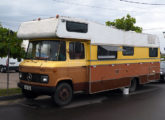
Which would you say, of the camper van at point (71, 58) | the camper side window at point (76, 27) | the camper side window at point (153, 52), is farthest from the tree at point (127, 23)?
the camper side window at point (76, 27)

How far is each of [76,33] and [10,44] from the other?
9.81 feet

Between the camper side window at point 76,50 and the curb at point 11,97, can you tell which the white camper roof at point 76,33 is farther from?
the curb at point 11,97

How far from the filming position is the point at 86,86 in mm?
9312

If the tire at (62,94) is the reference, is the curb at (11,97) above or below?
below

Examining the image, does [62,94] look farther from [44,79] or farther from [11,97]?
[11,97]

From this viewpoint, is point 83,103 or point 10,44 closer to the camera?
point 83,103

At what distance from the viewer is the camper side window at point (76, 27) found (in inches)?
334

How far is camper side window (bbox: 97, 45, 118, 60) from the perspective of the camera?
→ 9.81 meters

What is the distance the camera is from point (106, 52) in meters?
10.2

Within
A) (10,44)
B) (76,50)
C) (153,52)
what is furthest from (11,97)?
(153,52)

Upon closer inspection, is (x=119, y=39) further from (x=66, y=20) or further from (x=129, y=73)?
(x=66, y=20)

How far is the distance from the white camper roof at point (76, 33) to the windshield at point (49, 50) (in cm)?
31

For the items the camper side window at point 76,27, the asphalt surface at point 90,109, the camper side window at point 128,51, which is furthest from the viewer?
the camper side window at point 128,51

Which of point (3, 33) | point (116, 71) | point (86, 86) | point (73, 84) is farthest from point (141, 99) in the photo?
point (3, 33)
